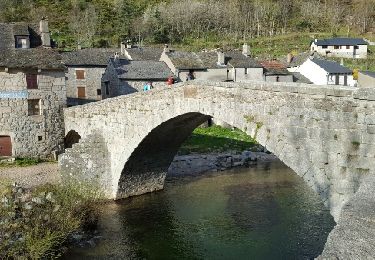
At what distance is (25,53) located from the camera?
2277 cm

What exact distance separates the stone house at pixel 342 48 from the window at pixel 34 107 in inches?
1736

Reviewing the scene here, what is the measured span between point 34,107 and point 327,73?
27897mm

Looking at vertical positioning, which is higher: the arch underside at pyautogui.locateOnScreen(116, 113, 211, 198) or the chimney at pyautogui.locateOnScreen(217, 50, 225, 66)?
the chimney at pyautogui.locateOnScreen(217, 50, 225, 66)

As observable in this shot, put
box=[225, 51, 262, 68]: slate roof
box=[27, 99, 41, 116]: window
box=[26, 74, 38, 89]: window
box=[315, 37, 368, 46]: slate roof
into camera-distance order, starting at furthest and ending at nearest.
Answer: box=[315, 37, 368, 46]: slate roof
box=[225, 51, 262, 68]: slate roof
box=[27, 99, 41, 116]: window
box=[26, 74, 38, 89]: window

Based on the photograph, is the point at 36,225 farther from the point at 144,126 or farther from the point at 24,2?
the point at 24,2

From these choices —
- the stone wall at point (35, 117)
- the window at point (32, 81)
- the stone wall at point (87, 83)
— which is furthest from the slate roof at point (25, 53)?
the stone wall at point (87, 83)

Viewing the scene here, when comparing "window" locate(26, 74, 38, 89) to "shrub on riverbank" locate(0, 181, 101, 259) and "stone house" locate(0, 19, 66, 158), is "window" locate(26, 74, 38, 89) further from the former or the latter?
"shrub on riverbank" locate(0, 181, 101, 259)

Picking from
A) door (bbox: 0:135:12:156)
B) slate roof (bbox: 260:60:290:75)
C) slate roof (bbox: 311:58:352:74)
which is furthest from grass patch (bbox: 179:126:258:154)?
slate roof (bbox: 311:58:352:74)

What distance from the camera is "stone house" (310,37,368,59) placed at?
59094mm

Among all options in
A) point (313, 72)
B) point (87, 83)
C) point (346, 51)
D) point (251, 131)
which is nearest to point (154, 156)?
point (251, 131)

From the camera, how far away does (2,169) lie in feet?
69.2

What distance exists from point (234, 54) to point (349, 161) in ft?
106

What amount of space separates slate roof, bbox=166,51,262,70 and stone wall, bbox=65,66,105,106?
6.27 m

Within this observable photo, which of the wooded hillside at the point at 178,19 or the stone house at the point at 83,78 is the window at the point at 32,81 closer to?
the stone house at the point at 83,78
